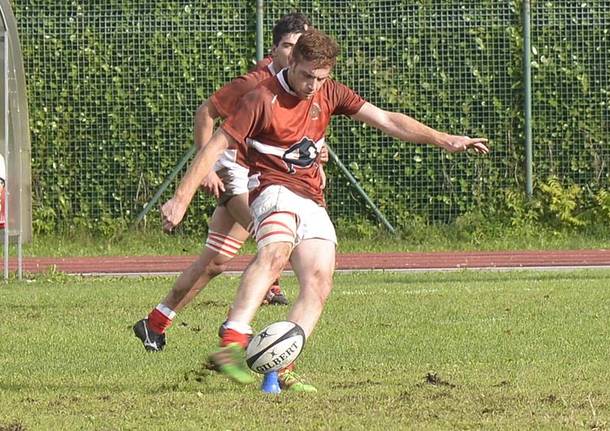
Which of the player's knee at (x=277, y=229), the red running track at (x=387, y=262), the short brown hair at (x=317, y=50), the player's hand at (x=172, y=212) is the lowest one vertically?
the red running track at (x=387, y=262)

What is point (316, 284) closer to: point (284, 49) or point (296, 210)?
point (296, 210)

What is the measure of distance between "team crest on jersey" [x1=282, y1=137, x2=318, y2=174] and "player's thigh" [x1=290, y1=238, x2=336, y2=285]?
393mm

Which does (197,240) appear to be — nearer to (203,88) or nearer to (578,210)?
(203,88)

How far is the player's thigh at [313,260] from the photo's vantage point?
7570mm

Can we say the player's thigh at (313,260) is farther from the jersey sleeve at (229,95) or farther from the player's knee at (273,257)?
the jersey sleeve at (229,95)

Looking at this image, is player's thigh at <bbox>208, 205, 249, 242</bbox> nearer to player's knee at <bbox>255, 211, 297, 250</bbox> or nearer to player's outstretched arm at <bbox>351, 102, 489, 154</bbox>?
player's outstretched arm at <bbox>351, 102, 489, 154</bbox>

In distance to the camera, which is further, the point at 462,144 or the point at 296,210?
the point at 462,144

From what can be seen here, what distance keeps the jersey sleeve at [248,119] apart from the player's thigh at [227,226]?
2.12m

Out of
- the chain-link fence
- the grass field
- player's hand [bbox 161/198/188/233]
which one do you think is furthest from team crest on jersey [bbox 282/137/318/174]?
the chain-link fence

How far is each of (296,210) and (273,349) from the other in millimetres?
791

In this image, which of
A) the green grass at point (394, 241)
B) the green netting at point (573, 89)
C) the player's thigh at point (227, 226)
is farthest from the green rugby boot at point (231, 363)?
the green netting at point (573, 89)

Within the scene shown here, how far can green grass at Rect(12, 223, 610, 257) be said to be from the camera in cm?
1994

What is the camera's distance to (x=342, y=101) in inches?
317

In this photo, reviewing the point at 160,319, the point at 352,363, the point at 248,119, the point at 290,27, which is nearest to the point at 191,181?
the point at 248,119
